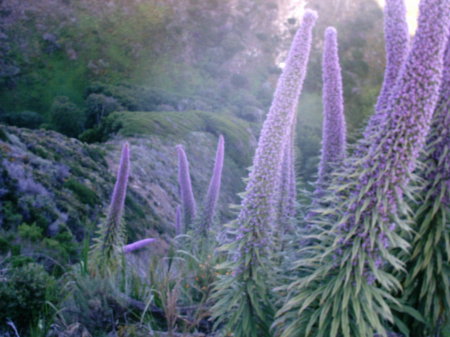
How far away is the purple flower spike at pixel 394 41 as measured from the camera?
117 inches

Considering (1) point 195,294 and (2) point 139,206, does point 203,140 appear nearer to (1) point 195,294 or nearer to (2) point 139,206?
(2) point 139,206

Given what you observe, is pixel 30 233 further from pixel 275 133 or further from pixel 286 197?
pixel 275 133

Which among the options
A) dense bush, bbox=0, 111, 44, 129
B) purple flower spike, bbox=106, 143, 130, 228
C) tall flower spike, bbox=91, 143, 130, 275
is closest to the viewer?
purple flower spike, bbox=106, 143, 130, 228

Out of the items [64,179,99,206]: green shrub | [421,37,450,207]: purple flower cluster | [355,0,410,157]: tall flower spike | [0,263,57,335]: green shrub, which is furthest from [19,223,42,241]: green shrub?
[421,37,450,207]: purple flower cluster

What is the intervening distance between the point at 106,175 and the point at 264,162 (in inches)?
652

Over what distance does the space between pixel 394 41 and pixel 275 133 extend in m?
1.11

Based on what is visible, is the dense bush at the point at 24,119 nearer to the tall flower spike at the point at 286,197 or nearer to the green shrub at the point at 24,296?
the green shrub at the point at 24,296

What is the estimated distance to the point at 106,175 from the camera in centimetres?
1859

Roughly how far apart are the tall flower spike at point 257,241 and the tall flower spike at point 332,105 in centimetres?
50

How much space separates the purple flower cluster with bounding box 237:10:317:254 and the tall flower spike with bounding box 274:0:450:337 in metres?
0.48

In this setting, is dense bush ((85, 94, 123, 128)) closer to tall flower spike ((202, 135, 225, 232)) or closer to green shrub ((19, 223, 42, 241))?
green shrub ((19, 223, 42, 241))

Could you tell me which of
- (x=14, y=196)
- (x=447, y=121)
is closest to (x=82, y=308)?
(x=447, y=121)

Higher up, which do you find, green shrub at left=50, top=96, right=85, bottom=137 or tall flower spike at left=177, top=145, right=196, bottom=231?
tall flower spike at left=177, top=145, right=196, bottom=231

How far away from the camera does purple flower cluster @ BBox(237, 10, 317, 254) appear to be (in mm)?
2859
